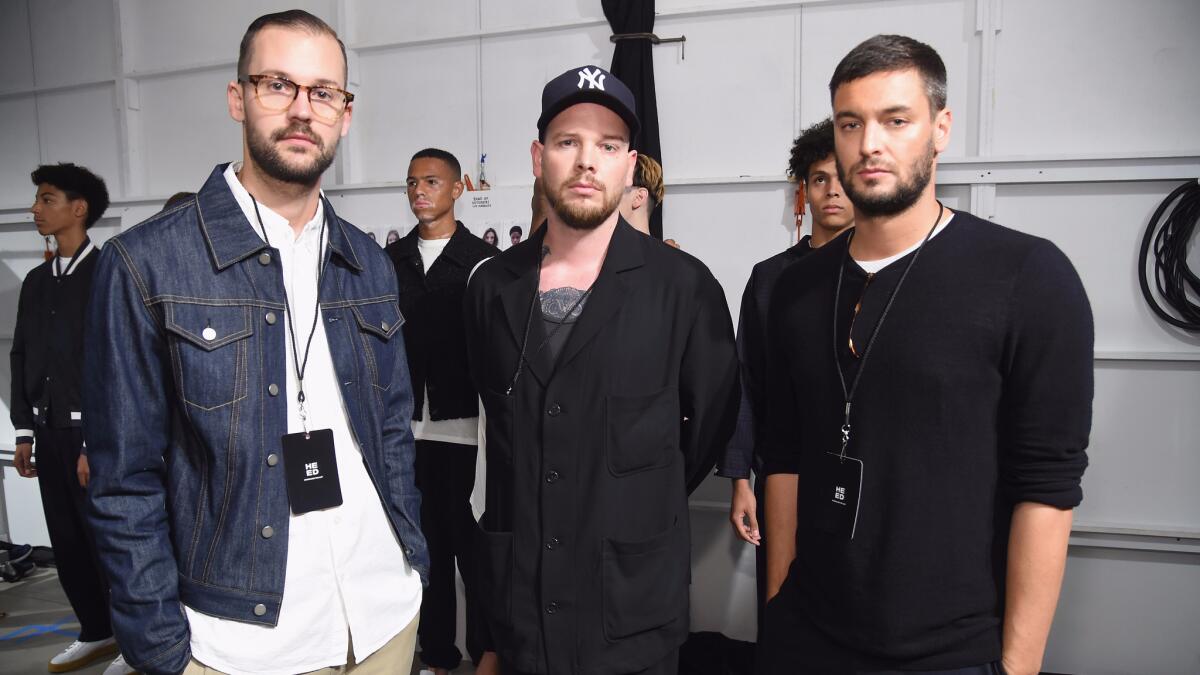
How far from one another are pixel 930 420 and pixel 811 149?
1.75 meters

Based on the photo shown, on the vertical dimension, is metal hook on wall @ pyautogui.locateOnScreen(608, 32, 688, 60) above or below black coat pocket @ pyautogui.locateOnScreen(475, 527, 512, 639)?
above

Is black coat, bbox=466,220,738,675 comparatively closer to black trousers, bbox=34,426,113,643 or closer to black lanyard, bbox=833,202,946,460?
black lanyard, bbox=833,202,946,460

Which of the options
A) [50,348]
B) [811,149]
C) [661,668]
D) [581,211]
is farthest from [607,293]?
[50,348]

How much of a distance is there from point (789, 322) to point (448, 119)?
3264 mm

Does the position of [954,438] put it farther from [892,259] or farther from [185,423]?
[185,423]

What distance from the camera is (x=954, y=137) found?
3.46 metres

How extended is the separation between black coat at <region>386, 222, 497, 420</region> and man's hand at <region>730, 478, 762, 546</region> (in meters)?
1.12

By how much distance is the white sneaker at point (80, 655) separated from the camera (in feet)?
11.3

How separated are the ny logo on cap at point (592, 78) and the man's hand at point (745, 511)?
4.60 ft

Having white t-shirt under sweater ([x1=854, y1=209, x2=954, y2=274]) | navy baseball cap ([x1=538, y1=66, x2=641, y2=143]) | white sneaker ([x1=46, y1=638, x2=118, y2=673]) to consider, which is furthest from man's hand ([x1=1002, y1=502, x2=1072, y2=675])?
white sneaker ([x1=46, y1=638, x2=118, y2=673])

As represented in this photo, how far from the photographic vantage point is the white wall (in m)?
3.23

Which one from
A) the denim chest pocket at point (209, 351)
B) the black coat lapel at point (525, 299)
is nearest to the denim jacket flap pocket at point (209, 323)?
the denim chest pocket at point (209, 351)

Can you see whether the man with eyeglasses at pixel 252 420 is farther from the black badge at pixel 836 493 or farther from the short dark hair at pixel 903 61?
the short dark hair at pixel 903 61

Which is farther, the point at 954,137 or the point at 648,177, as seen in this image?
the point at 954,137
